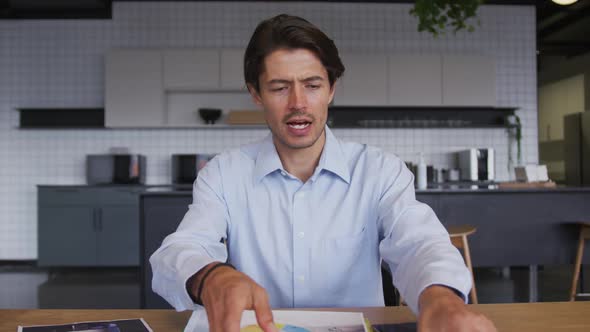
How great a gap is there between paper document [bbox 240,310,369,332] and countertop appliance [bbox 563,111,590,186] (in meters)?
7.30

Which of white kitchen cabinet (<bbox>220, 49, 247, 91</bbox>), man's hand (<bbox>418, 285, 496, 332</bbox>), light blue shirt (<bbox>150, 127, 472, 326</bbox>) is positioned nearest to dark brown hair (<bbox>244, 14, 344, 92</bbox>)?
light blue shirt (<bbox>150, 127, 472, 326</bbox>)

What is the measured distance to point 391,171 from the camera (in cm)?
134

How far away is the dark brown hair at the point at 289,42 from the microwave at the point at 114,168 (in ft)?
14.0

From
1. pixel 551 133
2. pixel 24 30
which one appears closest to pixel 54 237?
pixel 24 30

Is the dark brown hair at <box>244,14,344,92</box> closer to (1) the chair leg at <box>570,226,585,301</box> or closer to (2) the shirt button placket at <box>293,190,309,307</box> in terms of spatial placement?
(2) the shirt button placket at <box>293,190,309,307</box>

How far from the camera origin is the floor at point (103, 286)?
12.4ft

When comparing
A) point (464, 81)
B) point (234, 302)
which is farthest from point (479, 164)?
point (234, 302)

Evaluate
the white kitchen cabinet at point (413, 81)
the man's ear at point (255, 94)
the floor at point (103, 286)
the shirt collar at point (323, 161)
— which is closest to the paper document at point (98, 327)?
the shirt collar at point (323, 161)

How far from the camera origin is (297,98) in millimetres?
1185

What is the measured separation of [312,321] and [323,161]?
502 millimetres

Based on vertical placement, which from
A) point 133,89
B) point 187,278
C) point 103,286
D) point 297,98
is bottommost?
point 103,286

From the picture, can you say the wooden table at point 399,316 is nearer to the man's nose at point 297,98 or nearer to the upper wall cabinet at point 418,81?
the man's nose at point 297,98

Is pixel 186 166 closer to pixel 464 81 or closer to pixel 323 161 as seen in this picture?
pixel 464 81

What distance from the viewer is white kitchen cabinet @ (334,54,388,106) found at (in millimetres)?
5383
